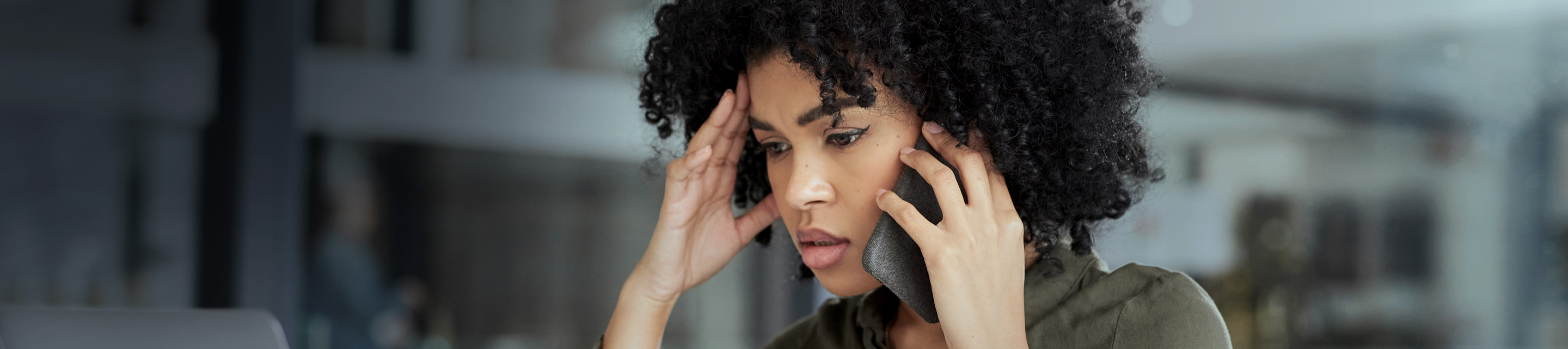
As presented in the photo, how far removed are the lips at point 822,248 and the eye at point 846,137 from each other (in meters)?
0.11

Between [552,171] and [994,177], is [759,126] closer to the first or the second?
[994,177]

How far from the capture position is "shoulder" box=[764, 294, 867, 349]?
1.35m

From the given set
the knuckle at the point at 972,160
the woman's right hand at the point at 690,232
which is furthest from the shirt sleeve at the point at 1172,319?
the woman's right hand at the point at 690,232

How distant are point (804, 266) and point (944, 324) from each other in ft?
1.48

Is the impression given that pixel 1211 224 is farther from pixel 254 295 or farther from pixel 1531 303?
pixel 254 295

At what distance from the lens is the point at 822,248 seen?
1.15 m

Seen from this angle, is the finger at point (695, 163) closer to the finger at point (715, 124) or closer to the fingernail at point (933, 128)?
the finger at point (715, 124)

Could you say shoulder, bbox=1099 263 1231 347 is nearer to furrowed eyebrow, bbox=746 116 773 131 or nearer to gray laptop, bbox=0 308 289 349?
furrowed eyebrow, bbox=746 116 773 131

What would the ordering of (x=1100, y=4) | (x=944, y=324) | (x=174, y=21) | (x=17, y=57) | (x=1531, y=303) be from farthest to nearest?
(x=1531, y=303), (x=174, y=21), (x=17, y=57), (x=1100, y=4), (x=944, y=324)

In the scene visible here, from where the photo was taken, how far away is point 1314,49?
383 centimetres

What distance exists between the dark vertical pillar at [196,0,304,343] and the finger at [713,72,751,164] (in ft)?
5.07

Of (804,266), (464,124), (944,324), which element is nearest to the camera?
(944,324)

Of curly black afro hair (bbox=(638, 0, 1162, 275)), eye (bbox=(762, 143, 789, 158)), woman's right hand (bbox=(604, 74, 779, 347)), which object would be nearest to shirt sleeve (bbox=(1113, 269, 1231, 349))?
curly black afro hair (bbox=(638, 0, 1162, 275))

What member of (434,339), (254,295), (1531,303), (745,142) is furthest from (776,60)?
(1531,303)
